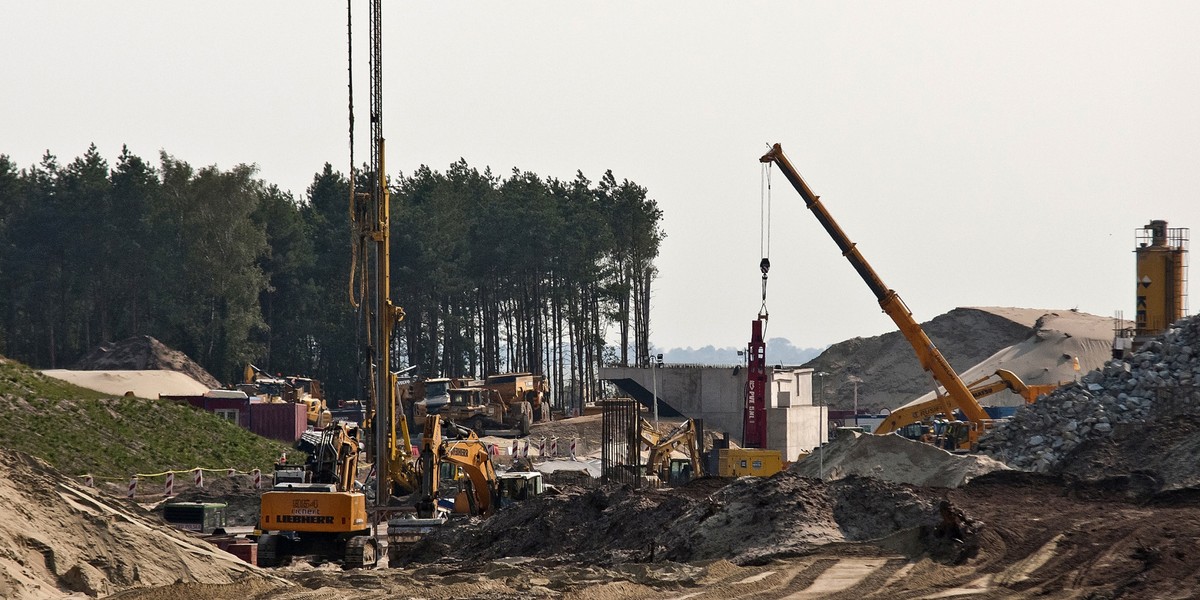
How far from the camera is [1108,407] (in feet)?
133

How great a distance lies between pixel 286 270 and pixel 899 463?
2323 inches

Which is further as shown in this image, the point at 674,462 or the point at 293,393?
the point at 293,393

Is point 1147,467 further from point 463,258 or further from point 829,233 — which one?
point 463,258

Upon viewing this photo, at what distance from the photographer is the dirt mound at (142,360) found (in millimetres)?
74625

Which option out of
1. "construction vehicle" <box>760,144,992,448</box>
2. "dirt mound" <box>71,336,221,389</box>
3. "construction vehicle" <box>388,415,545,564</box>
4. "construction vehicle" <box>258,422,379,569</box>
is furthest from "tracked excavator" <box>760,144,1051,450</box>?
"dirt mound" <box>71,336,221,389</box>

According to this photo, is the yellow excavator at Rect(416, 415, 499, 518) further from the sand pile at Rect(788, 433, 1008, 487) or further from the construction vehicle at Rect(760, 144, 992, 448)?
the construction vehicle at Rect(760, 144, 992, 448)

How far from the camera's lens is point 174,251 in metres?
82.8

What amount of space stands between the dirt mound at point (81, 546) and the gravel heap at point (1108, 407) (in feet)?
76.5

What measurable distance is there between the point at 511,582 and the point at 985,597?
273 inches

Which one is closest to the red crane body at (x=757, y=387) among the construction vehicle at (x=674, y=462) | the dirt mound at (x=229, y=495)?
the construction vehicle at (x=674, y=462)

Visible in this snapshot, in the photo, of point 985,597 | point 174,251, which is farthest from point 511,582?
point 174,251

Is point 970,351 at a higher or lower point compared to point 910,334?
lower

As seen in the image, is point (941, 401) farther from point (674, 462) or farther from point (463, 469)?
point (463, 469)

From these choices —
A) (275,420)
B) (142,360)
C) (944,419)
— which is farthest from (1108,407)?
(142,360)
